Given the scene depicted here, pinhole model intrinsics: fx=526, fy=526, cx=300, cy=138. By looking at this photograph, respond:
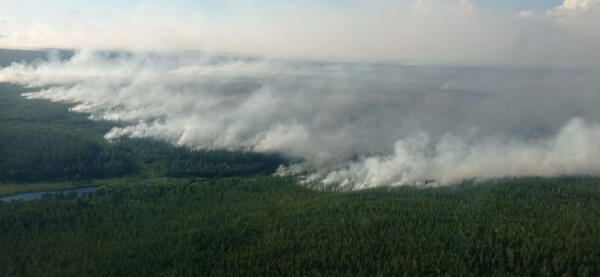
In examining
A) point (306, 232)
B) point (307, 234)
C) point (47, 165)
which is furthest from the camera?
point (47, 165)

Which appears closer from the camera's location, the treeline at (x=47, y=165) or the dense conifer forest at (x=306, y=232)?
the dense conifer forest at (x=306, y=232)

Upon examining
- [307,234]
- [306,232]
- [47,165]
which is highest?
[47,165]

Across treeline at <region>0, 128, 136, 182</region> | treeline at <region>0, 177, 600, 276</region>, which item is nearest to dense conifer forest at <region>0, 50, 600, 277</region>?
treeline at <region>0, 177, 600, 276</region>

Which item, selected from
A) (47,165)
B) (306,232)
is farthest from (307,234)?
(47,165)

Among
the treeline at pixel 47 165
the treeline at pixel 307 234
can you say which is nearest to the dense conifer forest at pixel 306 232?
the treeline at pixel 307 234

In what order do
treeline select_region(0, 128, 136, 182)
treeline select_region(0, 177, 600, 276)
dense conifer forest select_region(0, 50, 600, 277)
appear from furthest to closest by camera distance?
treeline select_region(0, 128, 136, 182), dense conifer forest select_region(0, 50, 600, 277), treeline select_region(0, 177, 600, 276)

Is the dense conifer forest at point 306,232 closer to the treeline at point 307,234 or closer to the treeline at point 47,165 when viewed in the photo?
the treeline at point 307,234

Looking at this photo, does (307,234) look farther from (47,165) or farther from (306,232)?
(47,165)

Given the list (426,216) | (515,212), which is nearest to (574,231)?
(515,212)

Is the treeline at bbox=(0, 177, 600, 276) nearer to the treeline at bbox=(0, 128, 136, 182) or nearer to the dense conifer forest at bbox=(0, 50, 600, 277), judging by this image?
the dense conifer forest at bbox=(0, 50, 600, 277)
